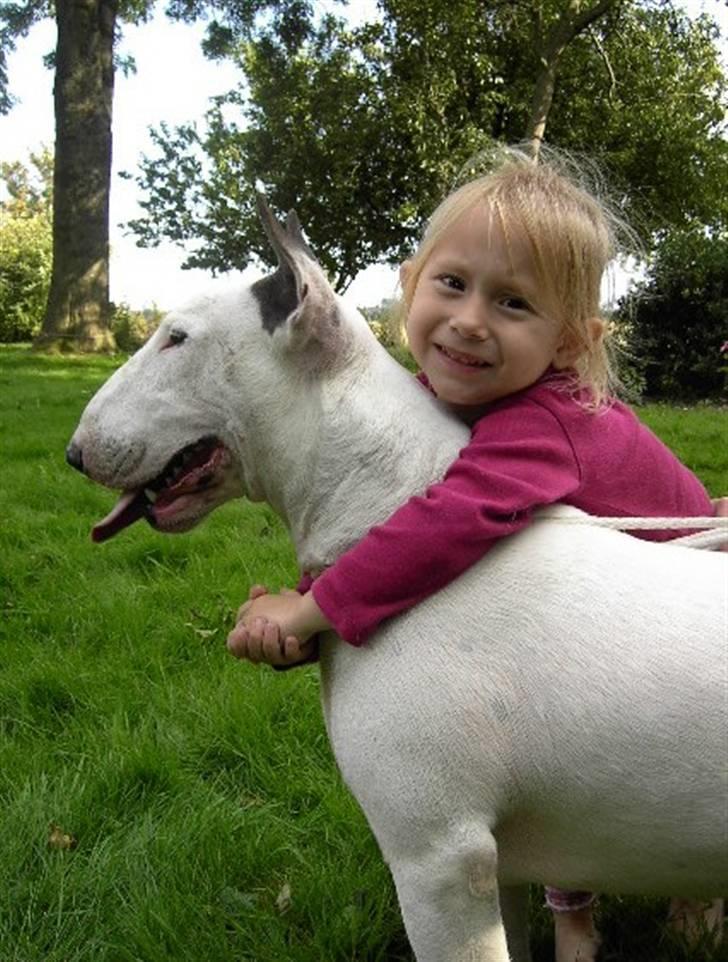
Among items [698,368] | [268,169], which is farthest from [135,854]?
[268,169]

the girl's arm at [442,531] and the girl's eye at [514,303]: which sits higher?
the girl's eye at [514,303]

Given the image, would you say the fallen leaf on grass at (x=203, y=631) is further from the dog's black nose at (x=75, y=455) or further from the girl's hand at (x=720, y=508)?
the girl's hand at (x=720, y=508)

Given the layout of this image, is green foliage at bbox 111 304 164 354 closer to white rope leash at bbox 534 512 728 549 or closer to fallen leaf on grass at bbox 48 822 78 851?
fallen leaf on grass at bbox 48 822 78 851

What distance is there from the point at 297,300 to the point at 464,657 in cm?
77

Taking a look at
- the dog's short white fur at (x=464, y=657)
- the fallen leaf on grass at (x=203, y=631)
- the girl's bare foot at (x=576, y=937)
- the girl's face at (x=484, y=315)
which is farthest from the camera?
the fallen leaf on grass at (x=203, y=631)

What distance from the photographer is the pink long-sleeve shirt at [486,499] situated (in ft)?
5.52

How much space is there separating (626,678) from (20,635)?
3.41m

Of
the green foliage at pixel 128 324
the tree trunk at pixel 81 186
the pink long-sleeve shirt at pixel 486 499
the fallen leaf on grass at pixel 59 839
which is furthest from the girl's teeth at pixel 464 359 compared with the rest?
the green foliage at pixel 128 324

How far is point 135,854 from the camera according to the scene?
278cm

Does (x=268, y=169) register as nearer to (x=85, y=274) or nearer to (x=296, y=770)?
(x=85, y=274)

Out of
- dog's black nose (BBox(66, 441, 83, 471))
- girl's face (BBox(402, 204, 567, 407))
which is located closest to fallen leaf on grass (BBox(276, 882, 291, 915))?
dog's black nose (BBox(66, 441, 83, 471))

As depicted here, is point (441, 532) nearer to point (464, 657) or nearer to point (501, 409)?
point (464, 657)

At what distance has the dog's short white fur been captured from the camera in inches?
62.4

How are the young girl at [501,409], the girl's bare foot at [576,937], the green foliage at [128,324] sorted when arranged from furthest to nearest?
the green foliage at [128,324], the girl's bare foot at [576,937], the young girl at [501,409]
